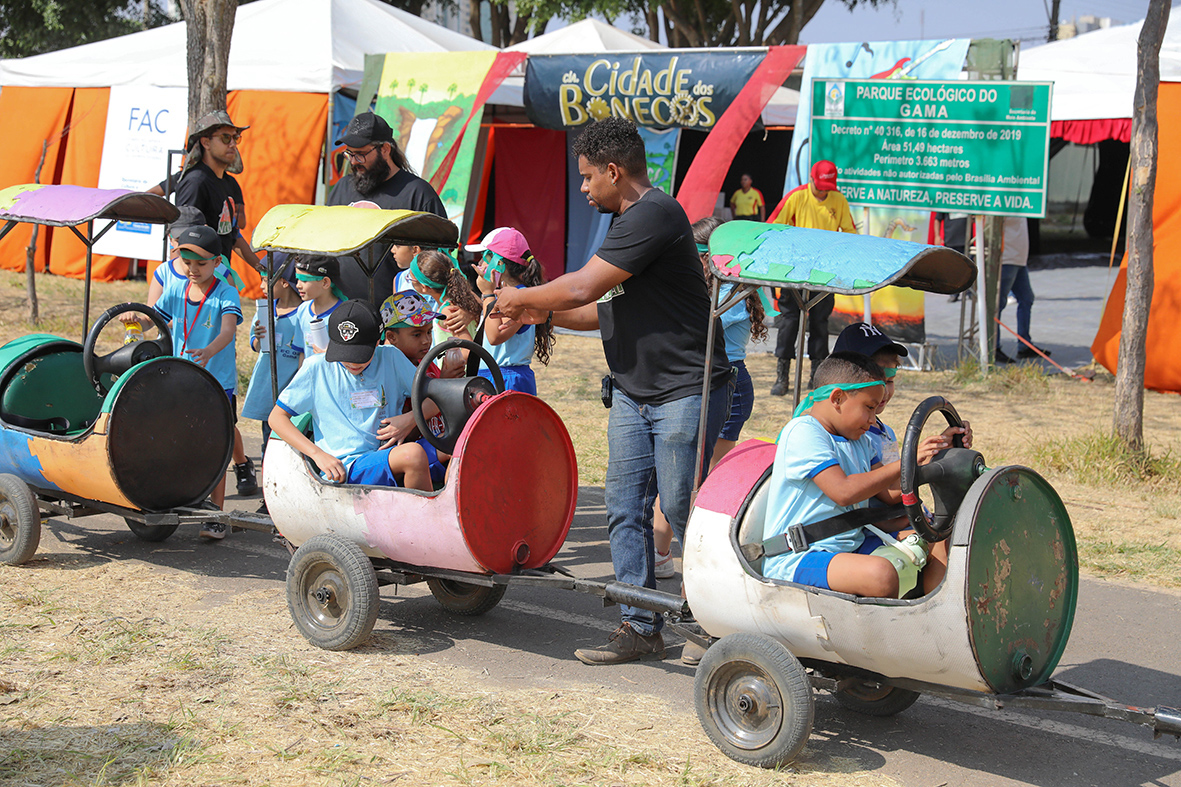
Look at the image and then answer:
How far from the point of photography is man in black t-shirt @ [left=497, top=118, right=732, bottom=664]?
4195mm

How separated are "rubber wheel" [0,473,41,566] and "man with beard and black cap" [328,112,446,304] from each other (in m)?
1.87

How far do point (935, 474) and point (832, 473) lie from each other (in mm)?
321

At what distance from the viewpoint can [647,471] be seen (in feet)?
14.6

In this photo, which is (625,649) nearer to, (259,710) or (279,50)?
(259,710)

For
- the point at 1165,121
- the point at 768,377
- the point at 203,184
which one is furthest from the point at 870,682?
the point at 1165,121

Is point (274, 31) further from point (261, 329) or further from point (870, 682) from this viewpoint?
point (870, 682)

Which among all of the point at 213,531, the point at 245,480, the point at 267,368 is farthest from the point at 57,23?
the point at 213,531

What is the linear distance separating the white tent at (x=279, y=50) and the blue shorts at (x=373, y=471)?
11.0m

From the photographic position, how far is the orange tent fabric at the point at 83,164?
16719 mm

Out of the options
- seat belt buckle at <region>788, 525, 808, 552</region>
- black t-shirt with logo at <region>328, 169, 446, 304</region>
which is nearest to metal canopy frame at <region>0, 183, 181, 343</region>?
black t-shirt with logo at <region>328, 169, 446, 304</region>

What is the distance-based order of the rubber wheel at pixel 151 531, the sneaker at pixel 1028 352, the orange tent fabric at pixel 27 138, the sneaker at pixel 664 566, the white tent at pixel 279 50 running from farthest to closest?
the orange tent fabric at pixel 27 138
the white tent at pixel 279 50
the sneaker at pixel 1028 352
the rubber wheel at pixel 151 531
the sneaker at pixel 664 566

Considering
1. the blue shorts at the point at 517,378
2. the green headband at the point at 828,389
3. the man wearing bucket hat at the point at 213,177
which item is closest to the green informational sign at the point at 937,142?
the man wearing bucket hat at the point at 213,177

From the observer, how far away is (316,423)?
481 cm

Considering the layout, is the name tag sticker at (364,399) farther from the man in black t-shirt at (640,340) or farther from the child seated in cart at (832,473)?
the child seated in cart at (832,473)
